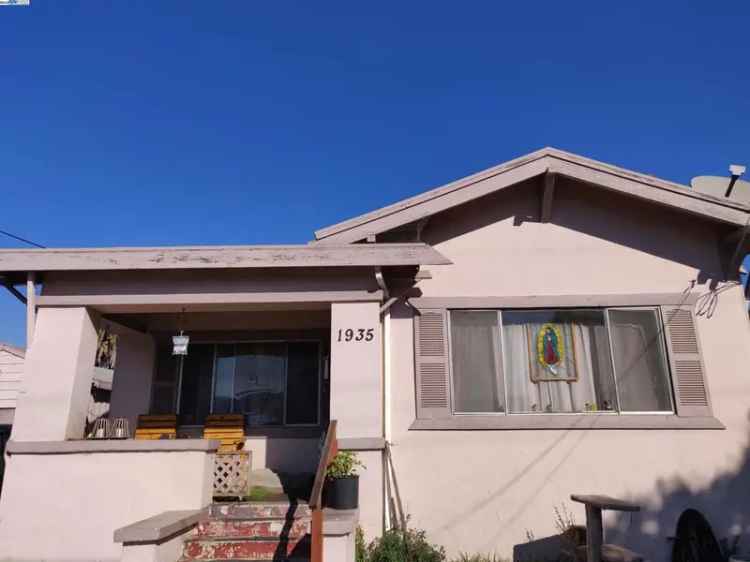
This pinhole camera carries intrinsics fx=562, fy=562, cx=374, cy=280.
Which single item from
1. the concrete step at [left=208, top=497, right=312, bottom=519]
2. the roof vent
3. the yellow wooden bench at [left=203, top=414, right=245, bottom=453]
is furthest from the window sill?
the roof vent

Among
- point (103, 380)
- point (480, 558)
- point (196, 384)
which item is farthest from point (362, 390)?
point (103, 380)

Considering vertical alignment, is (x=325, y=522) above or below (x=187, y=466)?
below

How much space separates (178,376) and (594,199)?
22.3ft

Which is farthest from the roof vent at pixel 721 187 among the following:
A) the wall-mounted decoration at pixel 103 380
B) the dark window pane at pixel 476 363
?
the wall-mounted decoration at pixel 103 380

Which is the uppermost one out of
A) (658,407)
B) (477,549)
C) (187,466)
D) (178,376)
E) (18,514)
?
(178,376)

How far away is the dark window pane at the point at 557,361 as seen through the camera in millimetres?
7098

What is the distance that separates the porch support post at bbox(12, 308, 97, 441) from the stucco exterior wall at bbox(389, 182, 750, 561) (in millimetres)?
3796

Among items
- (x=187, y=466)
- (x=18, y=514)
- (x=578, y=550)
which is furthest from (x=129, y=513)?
(x=578, y=550)

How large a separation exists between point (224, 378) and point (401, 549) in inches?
164

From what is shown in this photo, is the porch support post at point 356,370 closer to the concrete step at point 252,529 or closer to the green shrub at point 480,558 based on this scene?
the concrete step at point 252,529

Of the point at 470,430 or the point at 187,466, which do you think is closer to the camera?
the point at 187,466

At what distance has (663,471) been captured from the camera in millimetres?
6699

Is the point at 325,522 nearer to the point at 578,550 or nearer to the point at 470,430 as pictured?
the point at 470,430

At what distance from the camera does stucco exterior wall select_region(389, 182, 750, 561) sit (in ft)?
21.7
